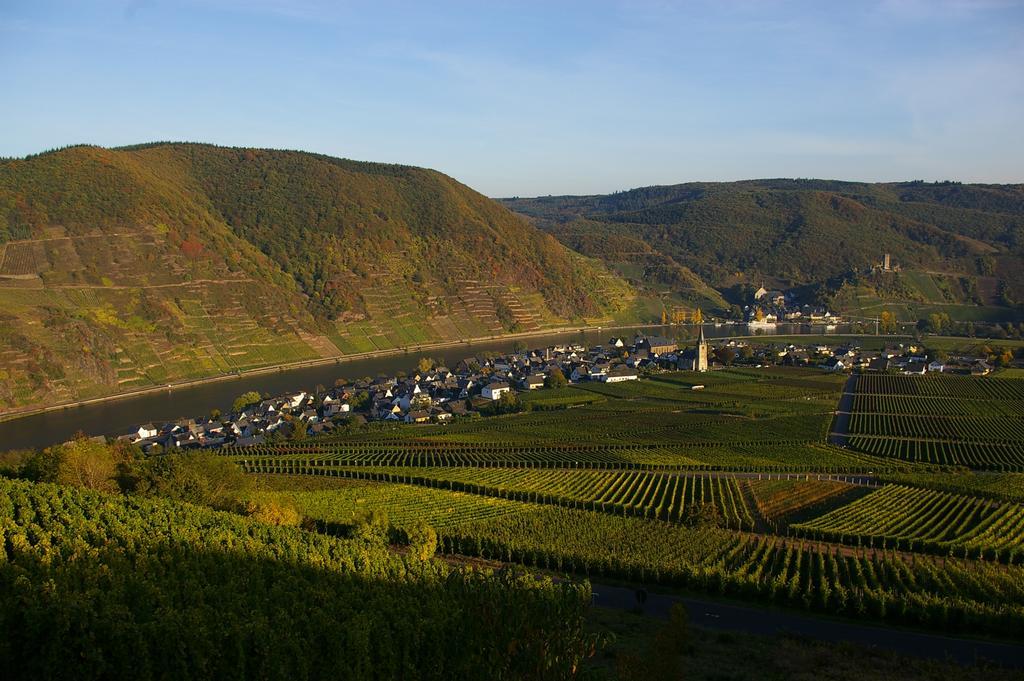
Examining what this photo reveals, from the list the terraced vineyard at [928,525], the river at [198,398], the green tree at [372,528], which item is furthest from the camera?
the river at [198,398]

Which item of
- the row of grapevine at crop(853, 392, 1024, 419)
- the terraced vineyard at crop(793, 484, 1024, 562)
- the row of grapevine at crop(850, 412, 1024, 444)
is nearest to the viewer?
the terraced vineyard at crop(793, 484, 1024, 562)

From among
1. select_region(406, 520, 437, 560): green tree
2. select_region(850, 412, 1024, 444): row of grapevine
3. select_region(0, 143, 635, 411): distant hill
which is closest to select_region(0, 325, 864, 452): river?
select_region(0, 143, 635, 411): distant hill

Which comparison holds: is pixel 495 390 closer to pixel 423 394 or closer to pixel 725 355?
pixel 423 394

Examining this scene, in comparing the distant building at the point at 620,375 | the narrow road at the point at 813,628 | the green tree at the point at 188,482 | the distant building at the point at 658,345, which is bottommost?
the distant building at the point at 620,375

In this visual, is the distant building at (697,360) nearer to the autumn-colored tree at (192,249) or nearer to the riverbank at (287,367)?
the riverbank at (287,367)

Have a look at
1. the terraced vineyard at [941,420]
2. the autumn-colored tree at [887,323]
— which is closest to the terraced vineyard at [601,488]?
the terraced vineyard at [941,420]

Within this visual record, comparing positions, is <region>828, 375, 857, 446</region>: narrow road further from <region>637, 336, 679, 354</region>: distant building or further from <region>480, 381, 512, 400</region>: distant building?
<region>480, 381, 512, 400</region>: distant building
